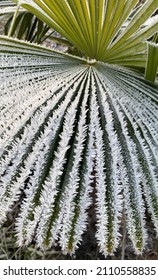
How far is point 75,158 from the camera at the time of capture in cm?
64

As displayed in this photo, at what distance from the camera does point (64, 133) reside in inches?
26.4

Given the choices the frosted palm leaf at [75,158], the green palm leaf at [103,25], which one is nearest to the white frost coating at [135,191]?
the frosted palm leaf at [75,158]

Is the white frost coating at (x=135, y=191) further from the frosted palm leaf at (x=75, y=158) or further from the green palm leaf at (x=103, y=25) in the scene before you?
the green palm leaf at (x=103, y=25)

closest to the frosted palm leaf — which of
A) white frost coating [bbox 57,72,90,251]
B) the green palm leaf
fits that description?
white frost coating [bbox 57,72,90,251]

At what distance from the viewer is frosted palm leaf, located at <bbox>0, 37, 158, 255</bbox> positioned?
62cm

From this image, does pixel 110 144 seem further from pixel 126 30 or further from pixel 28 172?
pixel 126 30

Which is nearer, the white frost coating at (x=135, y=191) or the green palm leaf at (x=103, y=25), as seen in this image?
the white frost coating at (x=135, y=191)

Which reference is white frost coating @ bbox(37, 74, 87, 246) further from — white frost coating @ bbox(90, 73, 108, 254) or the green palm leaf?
the green palm leaf

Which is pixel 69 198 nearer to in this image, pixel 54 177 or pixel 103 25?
pixel 54 177

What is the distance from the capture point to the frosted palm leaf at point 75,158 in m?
0.62

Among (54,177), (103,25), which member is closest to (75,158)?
(54,177)

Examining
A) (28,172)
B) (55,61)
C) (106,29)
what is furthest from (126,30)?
(28,172)

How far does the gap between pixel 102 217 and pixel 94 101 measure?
227 millimetres

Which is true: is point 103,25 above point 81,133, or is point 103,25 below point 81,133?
above
